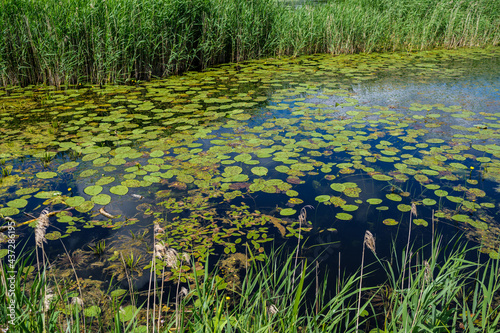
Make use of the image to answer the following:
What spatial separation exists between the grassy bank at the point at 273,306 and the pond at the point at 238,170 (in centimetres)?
18

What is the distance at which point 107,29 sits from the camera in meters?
5.37

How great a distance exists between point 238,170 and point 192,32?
4.30 meters

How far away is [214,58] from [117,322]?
6.86 metres

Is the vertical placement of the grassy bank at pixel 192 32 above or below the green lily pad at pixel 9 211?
above

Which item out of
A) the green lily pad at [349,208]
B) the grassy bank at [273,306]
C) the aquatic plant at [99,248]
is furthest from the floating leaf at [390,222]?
the aquatic plant at [99,248]

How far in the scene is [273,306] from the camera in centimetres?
134

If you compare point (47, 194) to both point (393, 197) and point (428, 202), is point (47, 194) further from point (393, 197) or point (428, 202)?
point (428, 202)

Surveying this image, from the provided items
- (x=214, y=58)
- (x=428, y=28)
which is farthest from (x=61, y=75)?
(x=428, y=28)

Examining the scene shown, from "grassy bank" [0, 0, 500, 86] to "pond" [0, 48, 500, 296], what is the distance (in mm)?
518

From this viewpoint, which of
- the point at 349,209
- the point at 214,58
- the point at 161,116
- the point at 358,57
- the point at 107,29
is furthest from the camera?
the point at 358,57

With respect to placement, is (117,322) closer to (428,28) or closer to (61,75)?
(61,75)

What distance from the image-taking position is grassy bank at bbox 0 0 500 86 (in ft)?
17.2

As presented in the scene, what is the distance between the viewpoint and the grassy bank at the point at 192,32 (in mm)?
5250

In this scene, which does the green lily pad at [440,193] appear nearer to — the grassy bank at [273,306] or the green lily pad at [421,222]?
the green lily pad at [421,222]
